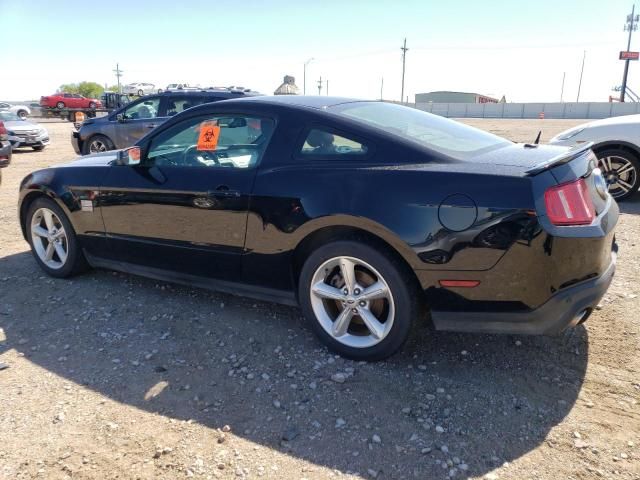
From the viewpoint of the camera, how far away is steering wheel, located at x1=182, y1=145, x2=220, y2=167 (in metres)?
3.62

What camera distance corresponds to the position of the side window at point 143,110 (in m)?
10.8

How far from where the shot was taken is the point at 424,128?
3.34 metres

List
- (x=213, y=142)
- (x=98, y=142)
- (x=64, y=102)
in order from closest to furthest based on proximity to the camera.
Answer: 1. (x=213, y=142)
2. (x=98, y=142)
3. (x=64, y=102)

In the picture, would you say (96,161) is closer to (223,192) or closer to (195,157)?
→ (195,157)

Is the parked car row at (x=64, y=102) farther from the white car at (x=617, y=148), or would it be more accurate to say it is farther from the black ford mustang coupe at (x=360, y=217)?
the black ford mustang coupe at (x=360, y=217)

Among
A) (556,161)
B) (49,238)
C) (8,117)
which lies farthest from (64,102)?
(556,161)

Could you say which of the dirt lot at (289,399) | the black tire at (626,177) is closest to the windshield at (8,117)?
the dirt lot at (289,399)

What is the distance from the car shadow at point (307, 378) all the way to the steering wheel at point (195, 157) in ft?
3.61

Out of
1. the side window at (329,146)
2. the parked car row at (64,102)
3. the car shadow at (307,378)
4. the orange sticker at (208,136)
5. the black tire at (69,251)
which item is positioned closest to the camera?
the car shadow at (307,378)

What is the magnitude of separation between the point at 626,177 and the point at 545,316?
553 cm

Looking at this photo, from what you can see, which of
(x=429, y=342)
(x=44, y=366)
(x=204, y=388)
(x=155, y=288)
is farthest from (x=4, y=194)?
(x=429, y=342)

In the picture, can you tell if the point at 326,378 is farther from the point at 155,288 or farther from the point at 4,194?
the point at 4,194

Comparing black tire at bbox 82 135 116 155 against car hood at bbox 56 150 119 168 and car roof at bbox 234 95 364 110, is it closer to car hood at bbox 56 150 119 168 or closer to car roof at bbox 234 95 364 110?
car hood at bbox 56 150 119 168

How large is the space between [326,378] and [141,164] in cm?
213
